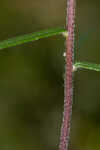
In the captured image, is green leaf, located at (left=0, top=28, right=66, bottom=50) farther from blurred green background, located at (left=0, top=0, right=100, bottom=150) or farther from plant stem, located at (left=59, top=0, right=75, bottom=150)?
blurred green background, located at (left=0, top=0, right=100, bottom=150)

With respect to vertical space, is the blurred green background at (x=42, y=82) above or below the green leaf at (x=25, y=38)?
below

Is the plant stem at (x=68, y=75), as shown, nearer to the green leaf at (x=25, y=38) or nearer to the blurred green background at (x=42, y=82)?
the green leaf at (x=25, y=38)

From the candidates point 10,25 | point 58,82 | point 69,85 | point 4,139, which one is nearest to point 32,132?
point 4,139

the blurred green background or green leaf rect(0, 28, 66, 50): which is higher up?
green leaf rect(0, 28, 66, 50)

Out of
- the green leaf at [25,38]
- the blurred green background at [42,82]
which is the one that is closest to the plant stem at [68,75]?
the green leaf at [25,38]

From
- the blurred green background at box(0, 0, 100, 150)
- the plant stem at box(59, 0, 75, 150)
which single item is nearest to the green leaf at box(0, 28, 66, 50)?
the plant stem at box(59, 0, 75, 150)

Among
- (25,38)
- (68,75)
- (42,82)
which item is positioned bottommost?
(42,82)

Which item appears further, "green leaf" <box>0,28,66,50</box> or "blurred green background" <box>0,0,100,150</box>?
"blurred green background" <box>0,0,100,150</box>

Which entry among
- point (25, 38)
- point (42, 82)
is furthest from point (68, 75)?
point (42, 82)

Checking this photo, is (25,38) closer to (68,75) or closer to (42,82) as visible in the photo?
(68,75)

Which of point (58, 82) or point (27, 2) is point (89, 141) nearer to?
point (58, 82)
